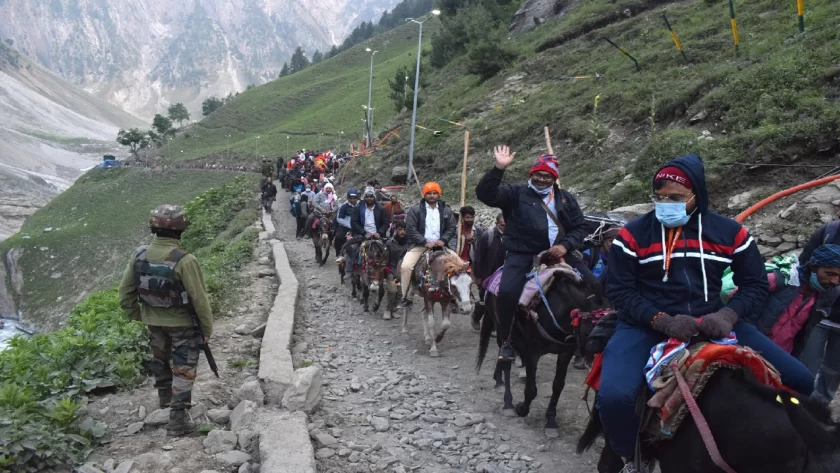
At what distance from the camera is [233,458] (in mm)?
4918

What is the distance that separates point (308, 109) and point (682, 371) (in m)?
91.9

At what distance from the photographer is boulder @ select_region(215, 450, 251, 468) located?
4.88m

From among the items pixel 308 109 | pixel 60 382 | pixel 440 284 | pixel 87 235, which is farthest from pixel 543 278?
pixel 308 109

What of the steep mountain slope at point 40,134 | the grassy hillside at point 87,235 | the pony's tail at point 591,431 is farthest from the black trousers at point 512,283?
the steep mountain slope at point 40,134

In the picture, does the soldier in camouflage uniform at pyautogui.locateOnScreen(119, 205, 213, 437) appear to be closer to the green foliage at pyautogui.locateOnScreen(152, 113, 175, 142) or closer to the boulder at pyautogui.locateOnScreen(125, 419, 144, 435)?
the boulder at pyautogui.locateOnScreen(125, 419, 144, 435)

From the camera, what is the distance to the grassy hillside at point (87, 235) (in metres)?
35.6

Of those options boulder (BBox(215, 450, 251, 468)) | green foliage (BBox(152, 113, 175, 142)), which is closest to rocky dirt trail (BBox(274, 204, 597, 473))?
boulder (BBox(215, 450, 251, 468))

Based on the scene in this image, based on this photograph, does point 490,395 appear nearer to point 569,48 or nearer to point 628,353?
point 628,353

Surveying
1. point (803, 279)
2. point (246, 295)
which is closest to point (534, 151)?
point (246, 295)

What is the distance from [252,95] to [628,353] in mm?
107373

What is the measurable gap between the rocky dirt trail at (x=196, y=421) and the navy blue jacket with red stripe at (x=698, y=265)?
3.38 meters

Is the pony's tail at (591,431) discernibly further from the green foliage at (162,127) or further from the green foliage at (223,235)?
the green foliage at (162,127)

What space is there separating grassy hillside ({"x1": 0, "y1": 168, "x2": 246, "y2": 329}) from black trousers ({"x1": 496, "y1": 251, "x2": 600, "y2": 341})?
1938 centimetres

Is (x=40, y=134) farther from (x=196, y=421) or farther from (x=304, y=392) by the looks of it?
(x=304, y=392)
